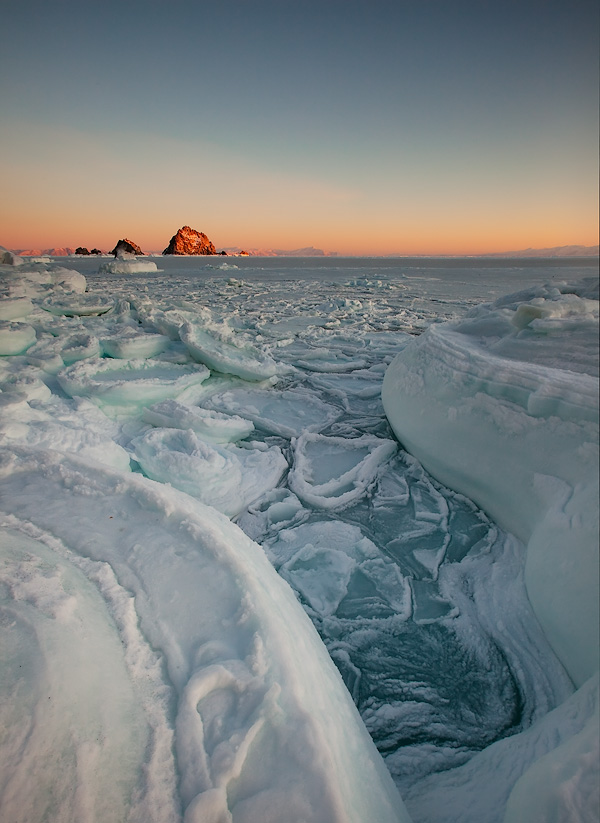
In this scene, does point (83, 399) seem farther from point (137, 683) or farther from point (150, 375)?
point (137, 683)

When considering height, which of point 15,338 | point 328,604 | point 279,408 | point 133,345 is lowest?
point 328,604

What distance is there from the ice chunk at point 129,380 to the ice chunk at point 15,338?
3.17 feet

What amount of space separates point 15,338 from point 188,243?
6651 centimetres

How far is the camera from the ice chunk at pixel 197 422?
9.61 ft

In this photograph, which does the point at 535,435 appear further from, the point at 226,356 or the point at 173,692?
the point at 226,356

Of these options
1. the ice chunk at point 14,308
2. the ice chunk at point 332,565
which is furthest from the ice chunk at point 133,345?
the ice chunk at point 332,565

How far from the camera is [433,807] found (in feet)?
3.24

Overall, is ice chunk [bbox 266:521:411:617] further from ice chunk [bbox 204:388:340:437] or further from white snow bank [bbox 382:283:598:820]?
ice chunk [bbox 204:388:340:437]

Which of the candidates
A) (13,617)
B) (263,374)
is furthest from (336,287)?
(13,617)

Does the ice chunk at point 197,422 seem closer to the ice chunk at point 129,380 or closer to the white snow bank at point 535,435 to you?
the ice chunk at point 129,380

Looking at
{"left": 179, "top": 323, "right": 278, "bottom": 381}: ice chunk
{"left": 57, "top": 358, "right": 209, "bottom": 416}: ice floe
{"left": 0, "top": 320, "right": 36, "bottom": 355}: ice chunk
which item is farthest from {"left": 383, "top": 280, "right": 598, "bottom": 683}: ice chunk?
{"left": 0, "top": 320, "right": 36, "bottom": 355}: ice chunk

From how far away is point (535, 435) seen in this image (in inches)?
57.6

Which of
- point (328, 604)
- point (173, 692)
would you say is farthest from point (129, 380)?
point (173, 692)

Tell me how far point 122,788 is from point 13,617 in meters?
0.49
